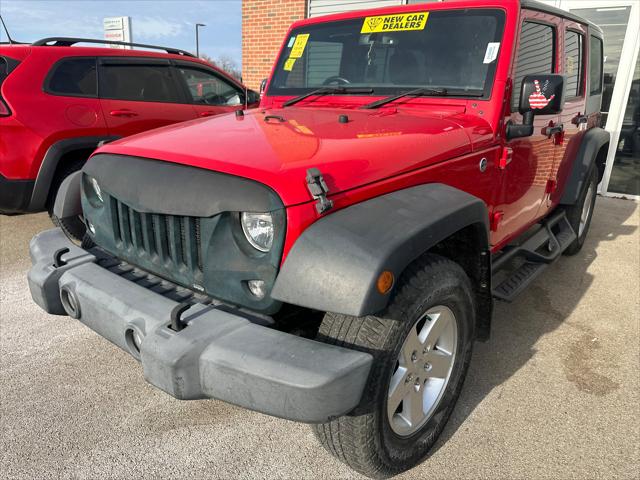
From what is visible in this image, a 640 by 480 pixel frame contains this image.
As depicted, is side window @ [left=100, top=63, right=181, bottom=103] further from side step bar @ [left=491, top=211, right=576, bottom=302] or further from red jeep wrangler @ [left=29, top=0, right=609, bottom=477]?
side step bar @ [left=491, top=211, right=576, bottom=302]

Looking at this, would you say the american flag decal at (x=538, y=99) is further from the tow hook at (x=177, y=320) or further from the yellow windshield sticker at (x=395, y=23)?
the tow hook at (x=177, y=320)

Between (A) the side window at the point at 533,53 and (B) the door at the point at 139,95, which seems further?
(B) the door at the point at 139,95

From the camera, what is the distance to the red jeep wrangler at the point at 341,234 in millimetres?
1576

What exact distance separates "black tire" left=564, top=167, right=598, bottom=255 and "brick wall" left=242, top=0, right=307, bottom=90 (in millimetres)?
5889

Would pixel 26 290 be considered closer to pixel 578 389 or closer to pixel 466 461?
pixel 466 461

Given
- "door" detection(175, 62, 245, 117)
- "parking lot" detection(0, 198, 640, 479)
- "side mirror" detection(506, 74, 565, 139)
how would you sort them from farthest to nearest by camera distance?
"door" detection(175, 62, 245, 117) → "side mirror" detection(506, 74, 565, 139) → "parking lot" detection(0, 198, 640, 479)

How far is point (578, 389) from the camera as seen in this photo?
2.70 metres

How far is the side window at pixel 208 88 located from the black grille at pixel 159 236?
13.1ft

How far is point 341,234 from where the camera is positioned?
Answer: 5.28ft

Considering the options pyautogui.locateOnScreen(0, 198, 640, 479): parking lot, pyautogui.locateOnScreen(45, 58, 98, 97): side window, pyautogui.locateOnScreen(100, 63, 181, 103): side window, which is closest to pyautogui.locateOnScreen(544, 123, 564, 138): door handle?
pyautogui.locateOnScreen(0, 198, 640, 479): parking lot

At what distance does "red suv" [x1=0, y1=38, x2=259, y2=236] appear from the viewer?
4324mm

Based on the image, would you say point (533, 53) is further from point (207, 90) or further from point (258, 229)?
point (207, 90)

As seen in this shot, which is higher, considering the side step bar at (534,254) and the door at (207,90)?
the door at (207,90)

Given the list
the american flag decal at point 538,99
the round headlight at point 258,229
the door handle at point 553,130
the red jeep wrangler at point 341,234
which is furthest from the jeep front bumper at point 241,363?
the door handle at point 553,130
